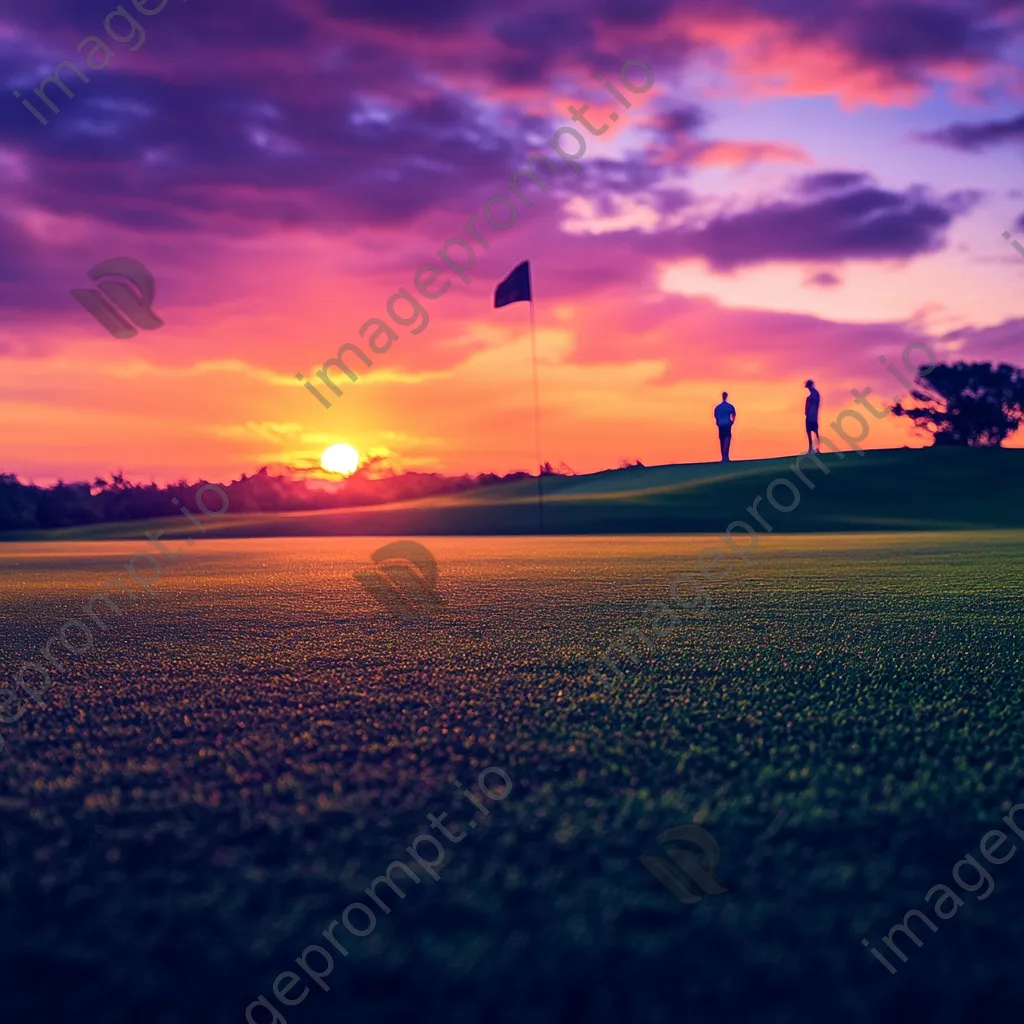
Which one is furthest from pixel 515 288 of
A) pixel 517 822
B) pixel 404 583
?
pixel 517 822

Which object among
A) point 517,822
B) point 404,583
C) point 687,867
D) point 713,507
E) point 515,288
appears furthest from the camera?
point 713,507

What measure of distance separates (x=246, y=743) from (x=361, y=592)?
5.84 metres

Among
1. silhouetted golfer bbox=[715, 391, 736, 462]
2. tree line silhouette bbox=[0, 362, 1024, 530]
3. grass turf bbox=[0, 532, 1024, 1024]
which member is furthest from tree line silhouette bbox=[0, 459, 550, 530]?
grass turf bbox=[0, 532, 1024, 1024]

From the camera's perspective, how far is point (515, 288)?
2052cm

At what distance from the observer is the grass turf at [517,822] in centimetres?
181

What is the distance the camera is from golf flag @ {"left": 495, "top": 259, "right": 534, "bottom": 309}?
66.8 ft

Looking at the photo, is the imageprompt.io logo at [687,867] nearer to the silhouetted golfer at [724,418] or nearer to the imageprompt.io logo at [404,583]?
the imageprompt.io logo at [404,583]

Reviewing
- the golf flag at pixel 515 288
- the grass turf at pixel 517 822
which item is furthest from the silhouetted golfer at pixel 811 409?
the grass turf at pixel 517 822

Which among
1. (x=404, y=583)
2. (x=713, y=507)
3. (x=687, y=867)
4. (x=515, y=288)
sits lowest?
(x=687, y=867)

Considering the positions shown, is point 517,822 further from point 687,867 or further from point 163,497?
point 163,497

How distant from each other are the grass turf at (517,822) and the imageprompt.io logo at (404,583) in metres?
1.74

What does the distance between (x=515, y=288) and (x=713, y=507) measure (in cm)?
1473

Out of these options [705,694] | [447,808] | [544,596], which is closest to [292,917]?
[447,808]

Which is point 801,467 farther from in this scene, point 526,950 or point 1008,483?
point 526,950
